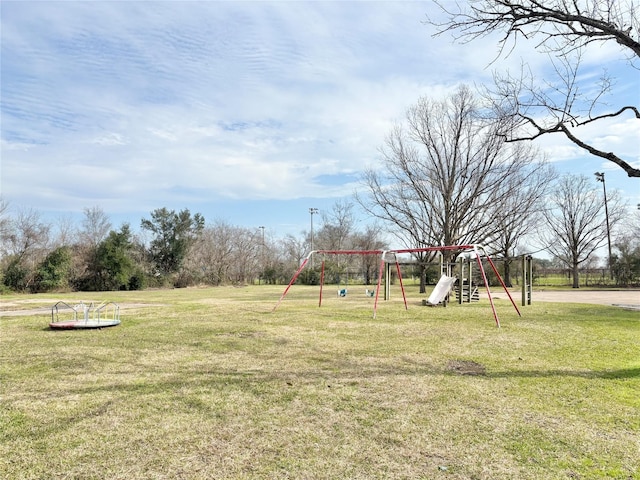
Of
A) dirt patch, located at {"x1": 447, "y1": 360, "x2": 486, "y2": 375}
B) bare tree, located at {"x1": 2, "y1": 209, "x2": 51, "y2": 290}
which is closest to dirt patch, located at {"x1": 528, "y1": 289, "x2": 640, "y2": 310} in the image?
dirt patch, located at {"x1": 447, "y1": 360, "x2": 486, "y2": 375}

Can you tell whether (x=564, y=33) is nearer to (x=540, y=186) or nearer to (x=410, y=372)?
(x=410, y=372)

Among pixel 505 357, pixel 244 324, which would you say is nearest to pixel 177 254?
pixel 244 324

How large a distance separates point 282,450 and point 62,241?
33.9 meters

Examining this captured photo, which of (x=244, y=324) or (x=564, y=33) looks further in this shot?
(x=244, y=324)

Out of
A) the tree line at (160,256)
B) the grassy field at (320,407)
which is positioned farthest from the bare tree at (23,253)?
the grassy field at (320,407)

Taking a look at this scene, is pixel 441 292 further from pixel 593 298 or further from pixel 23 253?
pixel 23 253

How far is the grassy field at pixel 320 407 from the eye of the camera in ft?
9.47

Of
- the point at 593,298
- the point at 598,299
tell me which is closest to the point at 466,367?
the point at 598,299

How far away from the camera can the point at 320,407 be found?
159 inches

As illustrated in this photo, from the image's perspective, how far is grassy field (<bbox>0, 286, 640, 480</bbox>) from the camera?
289cm

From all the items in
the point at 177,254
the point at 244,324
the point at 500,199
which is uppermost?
the point at 500,199

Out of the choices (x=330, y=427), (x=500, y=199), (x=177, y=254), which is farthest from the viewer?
(x=177, y=254)

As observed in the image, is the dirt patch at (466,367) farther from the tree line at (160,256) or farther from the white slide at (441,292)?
the tree line at (160,256)

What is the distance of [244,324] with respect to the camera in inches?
393
